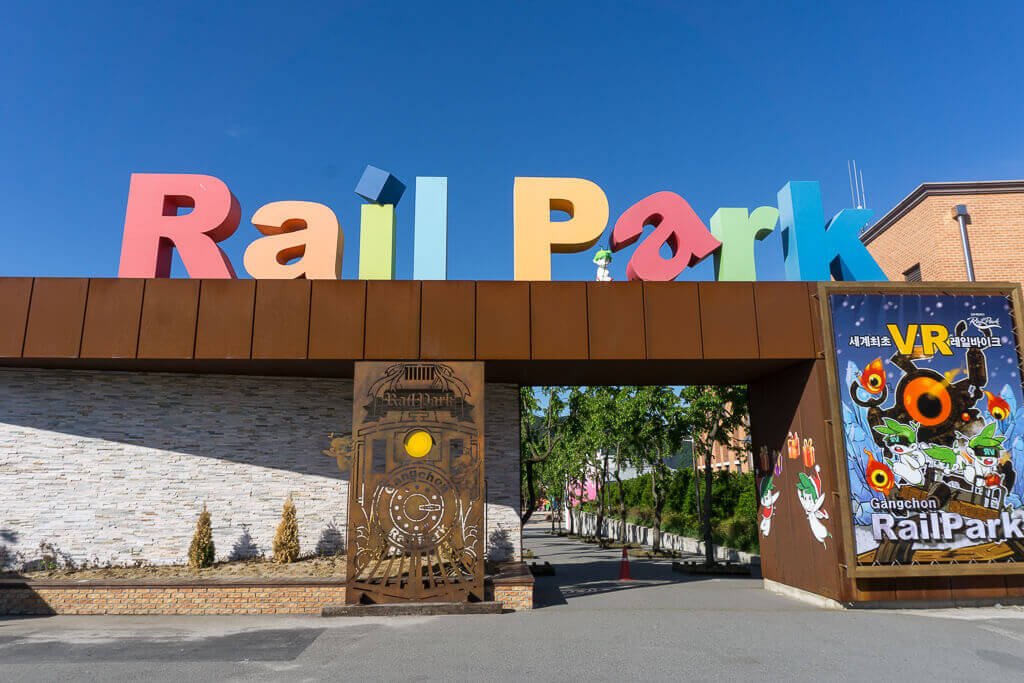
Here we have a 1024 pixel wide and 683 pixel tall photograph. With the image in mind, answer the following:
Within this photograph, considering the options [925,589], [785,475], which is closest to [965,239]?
[785,475]

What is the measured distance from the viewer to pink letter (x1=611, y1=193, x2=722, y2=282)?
13.6m

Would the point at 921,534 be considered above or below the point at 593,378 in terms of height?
below

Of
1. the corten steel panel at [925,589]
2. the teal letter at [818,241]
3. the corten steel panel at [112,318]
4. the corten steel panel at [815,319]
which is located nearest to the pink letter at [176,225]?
the corten steel panel at [112,318]

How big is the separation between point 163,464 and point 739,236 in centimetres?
1390

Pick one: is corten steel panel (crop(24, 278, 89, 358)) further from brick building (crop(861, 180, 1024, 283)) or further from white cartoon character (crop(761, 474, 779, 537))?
brick building (crop(861, 180, 1024, 283))

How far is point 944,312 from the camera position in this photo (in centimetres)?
1252

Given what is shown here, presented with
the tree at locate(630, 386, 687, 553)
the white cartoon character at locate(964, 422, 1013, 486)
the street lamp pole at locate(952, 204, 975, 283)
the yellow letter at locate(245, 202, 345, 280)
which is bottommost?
the white cartoon character at locate(964, 422, 1013, 486)

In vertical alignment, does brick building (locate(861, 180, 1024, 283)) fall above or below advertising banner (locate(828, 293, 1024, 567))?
above

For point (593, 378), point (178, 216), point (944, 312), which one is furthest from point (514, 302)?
point (944, 312)

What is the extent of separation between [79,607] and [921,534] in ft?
52.4

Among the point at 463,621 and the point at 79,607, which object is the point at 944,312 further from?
the point at 79,607

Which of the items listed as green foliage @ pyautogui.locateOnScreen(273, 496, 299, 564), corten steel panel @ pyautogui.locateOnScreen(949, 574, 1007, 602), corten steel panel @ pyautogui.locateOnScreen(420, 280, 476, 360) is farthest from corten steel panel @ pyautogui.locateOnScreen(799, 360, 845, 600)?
green foliage @ pyautogui.locateOnScreen(273, 496, 299, 564)

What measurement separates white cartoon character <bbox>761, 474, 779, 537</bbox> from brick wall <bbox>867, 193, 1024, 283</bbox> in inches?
483

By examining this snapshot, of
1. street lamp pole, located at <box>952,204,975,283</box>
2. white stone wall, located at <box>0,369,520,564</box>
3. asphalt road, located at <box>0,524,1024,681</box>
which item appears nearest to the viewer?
asphalt road, located at <box>0,524,1024,681</box>
